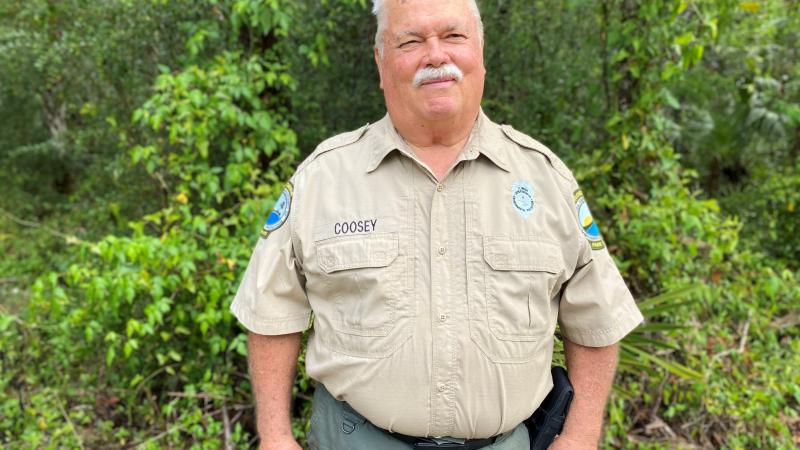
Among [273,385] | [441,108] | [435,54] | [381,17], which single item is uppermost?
[381,17]

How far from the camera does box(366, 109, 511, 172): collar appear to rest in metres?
1.73

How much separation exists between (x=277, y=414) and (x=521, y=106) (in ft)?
11.0

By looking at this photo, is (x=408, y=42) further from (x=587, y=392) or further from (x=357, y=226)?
(x=587, y=392)

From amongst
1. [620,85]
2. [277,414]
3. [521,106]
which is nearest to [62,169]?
[521,106]

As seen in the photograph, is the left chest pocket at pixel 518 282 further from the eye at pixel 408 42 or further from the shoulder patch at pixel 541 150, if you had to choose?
the eye at pixel 408 42

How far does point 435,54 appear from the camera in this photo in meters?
1.66

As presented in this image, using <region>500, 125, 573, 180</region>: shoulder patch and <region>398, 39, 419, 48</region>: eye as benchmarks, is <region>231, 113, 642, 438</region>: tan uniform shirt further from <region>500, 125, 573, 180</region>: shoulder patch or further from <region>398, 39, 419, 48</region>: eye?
<region>398, 39, 419, 48</region>: eye

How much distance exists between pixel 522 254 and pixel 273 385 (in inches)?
31.2

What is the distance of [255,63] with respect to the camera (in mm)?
3645

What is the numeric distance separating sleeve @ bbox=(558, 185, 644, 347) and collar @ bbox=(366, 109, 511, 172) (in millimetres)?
246

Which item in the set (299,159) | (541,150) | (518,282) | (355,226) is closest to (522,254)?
(518,282)

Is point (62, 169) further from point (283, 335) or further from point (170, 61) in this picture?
point (283, 335)

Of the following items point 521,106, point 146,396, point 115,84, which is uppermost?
point 115,84

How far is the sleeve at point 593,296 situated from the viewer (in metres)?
1.76
